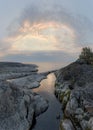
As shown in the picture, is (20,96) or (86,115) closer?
(86,115)

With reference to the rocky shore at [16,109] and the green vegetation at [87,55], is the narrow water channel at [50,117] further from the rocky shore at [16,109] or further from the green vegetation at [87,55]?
the green vegetation at [87,55]

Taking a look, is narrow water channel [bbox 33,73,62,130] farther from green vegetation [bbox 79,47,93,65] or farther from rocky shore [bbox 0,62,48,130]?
green vegetation [bbox 79,47,93,65]

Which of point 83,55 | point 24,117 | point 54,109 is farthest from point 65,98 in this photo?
point 83,55

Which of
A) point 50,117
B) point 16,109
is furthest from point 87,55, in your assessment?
point 16,109

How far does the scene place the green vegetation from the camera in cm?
11288

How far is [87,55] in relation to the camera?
118750 millimetres

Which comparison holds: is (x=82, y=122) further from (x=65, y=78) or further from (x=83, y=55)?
(x=83, y=55)

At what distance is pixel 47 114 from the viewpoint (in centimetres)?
5103

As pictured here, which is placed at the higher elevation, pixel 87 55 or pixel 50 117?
pixel 87 55

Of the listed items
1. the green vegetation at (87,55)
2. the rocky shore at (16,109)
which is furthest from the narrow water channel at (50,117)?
the green vegetation at (87,55)

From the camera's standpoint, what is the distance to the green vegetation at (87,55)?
113 metres

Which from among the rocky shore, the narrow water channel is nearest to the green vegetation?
the narrow water channel

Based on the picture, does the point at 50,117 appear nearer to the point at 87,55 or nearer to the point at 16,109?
the point at 16,109

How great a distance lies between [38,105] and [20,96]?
6637 millimetres
